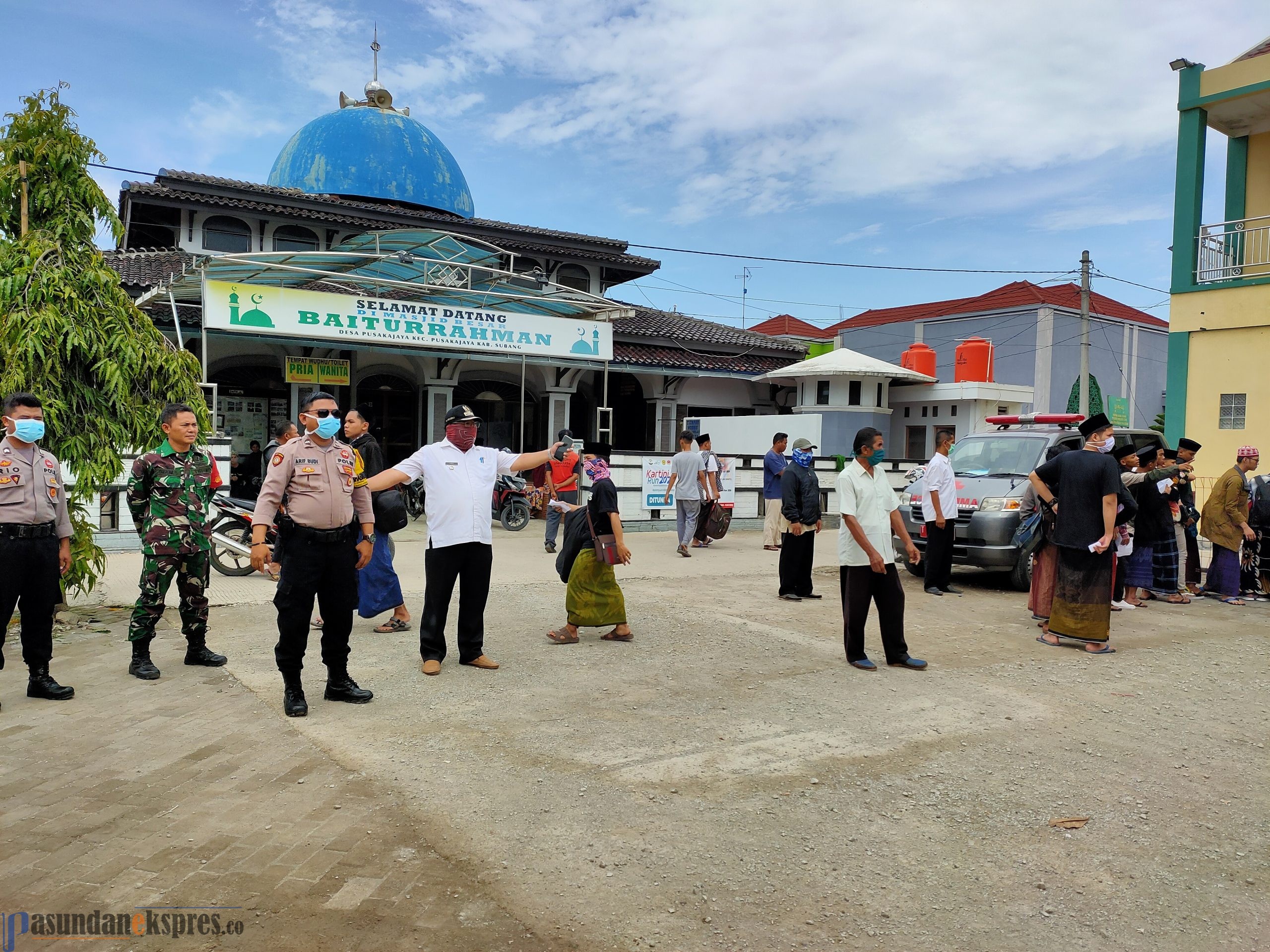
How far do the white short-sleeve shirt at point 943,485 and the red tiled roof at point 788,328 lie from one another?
101 feet

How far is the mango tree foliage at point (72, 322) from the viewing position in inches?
263

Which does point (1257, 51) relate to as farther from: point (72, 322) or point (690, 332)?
point (72, 322)

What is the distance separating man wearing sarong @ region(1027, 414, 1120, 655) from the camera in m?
6.84

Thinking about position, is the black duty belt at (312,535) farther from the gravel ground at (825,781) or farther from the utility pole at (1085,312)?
the utility pole at (1085,312)

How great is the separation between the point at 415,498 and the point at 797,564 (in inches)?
334

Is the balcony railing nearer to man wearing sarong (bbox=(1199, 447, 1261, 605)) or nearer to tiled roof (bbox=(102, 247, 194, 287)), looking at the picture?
man wearing sarong (bbox=(1199, 447, 1261, 605))

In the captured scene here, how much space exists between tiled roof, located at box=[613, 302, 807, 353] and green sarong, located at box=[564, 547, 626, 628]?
1318 centimetres

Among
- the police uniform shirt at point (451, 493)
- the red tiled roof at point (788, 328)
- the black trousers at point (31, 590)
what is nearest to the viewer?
the black trousers at point (31, 590)

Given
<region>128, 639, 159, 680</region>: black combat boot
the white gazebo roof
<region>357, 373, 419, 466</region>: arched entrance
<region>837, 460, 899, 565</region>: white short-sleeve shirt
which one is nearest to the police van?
<region>837, 460, 899, 565</region>: white short-sleeve shirt

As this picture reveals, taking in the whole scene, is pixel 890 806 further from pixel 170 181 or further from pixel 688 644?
pixel 170 181

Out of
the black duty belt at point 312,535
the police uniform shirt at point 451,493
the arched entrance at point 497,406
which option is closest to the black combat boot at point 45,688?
the black duty belt at point 312,535

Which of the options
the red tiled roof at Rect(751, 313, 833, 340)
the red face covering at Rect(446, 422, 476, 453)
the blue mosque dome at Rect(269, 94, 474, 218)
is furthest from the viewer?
the red tiled roof at Rect(751, 313, 833, 340)

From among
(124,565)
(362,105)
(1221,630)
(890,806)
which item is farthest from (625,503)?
(362,105)

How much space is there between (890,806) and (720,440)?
16507 millimetres
